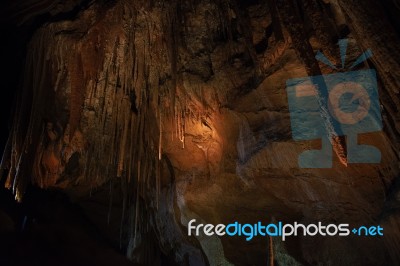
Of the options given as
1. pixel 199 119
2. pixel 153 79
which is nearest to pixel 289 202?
pixel 199 119

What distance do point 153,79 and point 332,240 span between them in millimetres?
4705

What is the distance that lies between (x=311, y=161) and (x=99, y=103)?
4143 millimetres

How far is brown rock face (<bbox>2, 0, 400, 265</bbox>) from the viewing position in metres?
4.78

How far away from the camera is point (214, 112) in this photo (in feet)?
20.8

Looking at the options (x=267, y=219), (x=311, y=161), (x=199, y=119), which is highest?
(x=199, y=119)

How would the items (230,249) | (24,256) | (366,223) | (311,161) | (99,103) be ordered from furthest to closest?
(230,249) < (99,103) < (366,223) < (311,161) < (24,256)

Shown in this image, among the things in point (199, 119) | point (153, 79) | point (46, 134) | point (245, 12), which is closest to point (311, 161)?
point (199, 119)

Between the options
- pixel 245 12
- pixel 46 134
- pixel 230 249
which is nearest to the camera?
pixel 245 12

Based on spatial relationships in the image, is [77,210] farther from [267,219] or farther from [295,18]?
[295,18]

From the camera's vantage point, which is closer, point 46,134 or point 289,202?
point 289,202

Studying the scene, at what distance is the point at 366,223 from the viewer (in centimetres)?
635

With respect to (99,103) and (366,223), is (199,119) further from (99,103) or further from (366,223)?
(366,223)

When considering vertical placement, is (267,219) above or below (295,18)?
below

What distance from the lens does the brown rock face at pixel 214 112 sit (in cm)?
478
